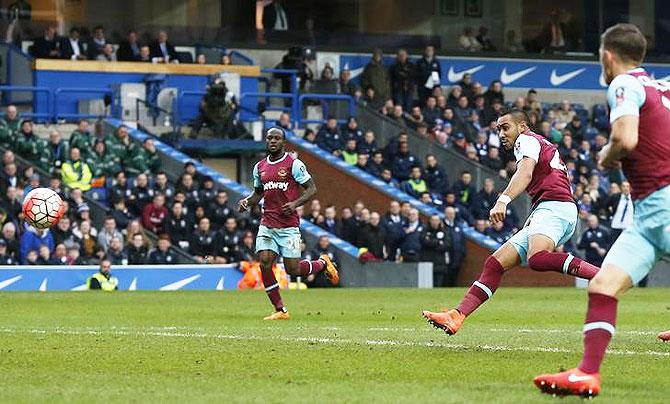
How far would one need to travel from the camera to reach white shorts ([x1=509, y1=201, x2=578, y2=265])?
13297 mm

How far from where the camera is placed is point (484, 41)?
4047 cm

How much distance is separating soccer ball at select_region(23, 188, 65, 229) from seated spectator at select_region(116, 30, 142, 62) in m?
14.6

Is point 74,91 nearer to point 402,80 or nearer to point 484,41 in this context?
point 402,80

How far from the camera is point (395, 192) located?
31.7 m

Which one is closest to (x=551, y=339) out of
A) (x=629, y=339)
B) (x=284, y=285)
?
(x=629, y=339)

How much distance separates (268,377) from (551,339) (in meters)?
4.17

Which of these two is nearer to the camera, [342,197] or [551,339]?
[551,339]

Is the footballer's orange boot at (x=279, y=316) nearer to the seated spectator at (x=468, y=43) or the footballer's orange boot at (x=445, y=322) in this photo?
the footballer's orange boot at (x=445, y=322)

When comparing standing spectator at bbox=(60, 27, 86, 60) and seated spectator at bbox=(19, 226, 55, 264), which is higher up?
standing spectator at bbox=(60, 27, 86, 60)

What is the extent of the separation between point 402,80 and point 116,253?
455 inches

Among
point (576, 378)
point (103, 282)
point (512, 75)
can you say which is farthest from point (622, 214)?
point (576, 378)

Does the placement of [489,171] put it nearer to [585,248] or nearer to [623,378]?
[585,248]

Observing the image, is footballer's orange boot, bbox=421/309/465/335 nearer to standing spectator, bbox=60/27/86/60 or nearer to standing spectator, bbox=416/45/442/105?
standing spectator, bbox=60/27/86/60

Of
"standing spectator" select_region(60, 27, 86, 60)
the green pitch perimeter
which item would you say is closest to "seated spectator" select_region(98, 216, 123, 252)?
the green pitch perimeter
